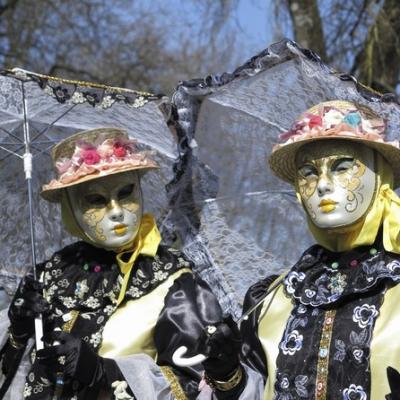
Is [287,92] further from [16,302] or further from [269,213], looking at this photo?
[16,302]

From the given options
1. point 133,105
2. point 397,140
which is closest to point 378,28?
point 133,105

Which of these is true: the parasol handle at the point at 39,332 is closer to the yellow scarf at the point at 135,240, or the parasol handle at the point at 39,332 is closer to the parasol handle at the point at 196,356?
the yellow scarf at the point at 135,240

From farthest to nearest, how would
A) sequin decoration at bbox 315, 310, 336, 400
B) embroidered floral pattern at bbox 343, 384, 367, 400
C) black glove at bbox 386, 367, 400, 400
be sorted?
sequin decoration at bbox 315, 310, 336, 400 → embroidered floral pattern at bbox 343, 384, 367, 400 → black glove at bbox 386, 367, 400, 400

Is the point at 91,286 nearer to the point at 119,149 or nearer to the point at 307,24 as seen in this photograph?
the point at 119,149

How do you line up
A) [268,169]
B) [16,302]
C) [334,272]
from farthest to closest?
[268,169]
[16,302]
[334,272]

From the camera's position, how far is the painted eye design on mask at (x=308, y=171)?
382cm

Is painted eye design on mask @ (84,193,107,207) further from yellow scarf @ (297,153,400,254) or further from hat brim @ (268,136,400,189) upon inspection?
yellow scarf @ (297,153,400,254)

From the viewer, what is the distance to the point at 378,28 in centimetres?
942

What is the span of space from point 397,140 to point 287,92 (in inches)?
21.1

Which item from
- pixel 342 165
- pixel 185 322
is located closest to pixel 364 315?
pixel 342 165

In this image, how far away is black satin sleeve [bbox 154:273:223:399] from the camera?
404 centimetres

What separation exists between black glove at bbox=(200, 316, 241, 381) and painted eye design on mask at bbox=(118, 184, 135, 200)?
840 millimetres

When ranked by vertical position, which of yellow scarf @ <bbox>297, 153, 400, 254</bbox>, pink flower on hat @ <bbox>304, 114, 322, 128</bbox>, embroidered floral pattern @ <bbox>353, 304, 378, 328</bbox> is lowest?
embroidered floral pattern @ <bbox>353, 304, 378, 328</bbox>

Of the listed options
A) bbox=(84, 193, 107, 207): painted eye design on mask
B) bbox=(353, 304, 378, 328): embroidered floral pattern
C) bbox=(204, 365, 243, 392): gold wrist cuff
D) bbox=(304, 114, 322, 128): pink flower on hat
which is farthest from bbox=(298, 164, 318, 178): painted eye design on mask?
bbox=(84, 193, 107, 207): painted eye design on mask
